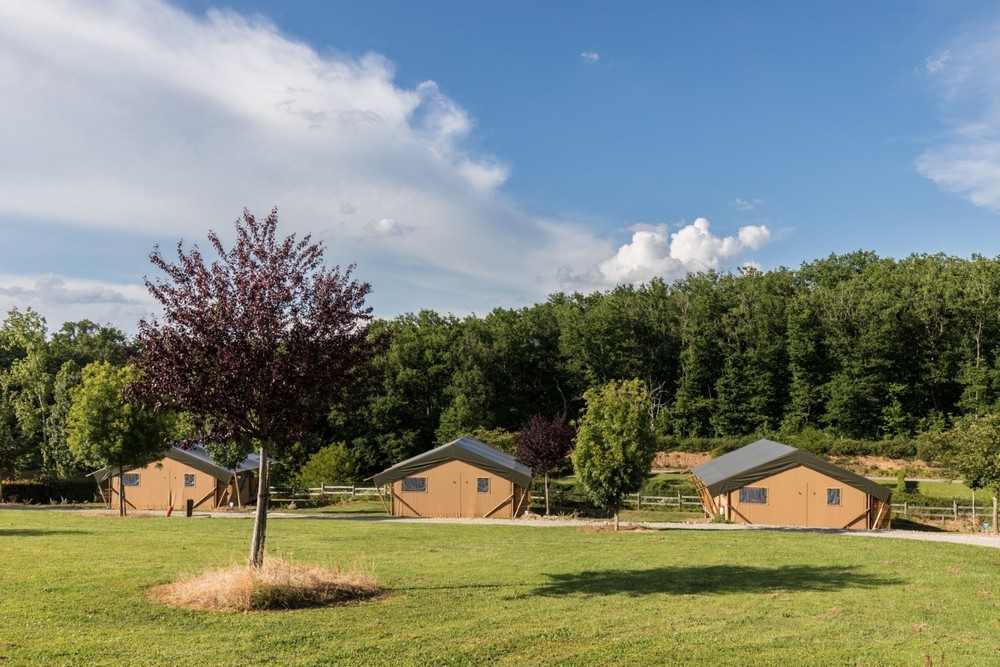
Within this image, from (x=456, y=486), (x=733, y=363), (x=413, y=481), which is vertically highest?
(x=733, y=363)

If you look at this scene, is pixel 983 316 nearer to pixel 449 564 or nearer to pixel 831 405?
pixel 831 405

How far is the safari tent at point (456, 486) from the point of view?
35.1 metres

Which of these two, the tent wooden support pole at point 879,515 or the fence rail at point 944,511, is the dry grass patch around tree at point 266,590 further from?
the fence rail at point 944,511

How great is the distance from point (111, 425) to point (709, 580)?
2578 centimetres

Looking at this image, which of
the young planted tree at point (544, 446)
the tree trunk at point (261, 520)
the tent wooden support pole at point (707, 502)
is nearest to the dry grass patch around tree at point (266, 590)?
the tree trunk at point (261, 520)

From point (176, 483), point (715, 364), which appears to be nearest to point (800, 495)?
point (176, 483)

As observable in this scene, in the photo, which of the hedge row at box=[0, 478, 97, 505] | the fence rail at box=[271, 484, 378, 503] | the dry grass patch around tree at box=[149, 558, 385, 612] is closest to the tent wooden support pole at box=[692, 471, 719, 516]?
the fence rail at box=[271, 484, 378, 503]

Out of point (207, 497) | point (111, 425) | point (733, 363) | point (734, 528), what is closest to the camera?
point (734, 528)

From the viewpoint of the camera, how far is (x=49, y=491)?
137 ft

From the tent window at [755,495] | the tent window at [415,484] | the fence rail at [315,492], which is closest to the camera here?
the tent window at [755,495]

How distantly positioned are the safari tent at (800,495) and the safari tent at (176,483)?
24.2 meters

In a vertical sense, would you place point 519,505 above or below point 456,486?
below

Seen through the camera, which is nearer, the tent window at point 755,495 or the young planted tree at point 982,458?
the young planted tree at point 982,458

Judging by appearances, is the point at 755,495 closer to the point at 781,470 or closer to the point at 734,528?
the point at 781,470
